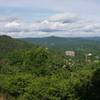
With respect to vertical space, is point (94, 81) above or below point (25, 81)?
above

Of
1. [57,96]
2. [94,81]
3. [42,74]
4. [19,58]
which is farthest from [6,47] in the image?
[94,81]

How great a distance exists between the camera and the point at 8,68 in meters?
58.7

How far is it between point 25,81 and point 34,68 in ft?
47.6

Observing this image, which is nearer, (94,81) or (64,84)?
(94,81)

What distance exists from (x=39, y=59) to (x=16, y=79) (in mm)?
18114

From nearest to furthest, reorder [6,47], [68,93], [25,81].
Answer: [68,93], [25,81], [6,47]

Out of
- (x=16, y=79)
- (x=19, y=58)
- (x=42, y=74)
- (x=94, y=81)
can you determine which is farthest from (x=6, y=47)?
(x=94, y=81)

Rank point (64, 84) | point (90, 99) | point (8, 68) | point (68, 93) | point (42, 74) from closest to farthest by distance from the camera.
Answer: point (90, 99), point (68, 93), point (64, 84), point (42, 74), point (8, 68)

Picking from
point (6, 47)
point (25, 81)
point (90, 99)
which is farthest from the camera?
point (6, 47)

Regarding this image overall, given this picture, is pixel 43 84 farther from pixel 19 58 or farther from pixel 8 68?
pixel 19 58

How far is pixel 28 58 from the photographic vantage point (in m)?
62.3

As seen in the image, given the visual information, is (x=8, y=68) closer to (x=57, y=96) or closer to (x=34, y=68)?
(x=34, y=68)

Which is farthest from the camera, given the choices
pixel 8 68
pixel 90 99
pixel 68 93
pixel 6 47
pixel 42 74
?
pixel 6 47

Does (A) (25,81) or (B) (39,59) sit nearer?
(A) (25,81)
